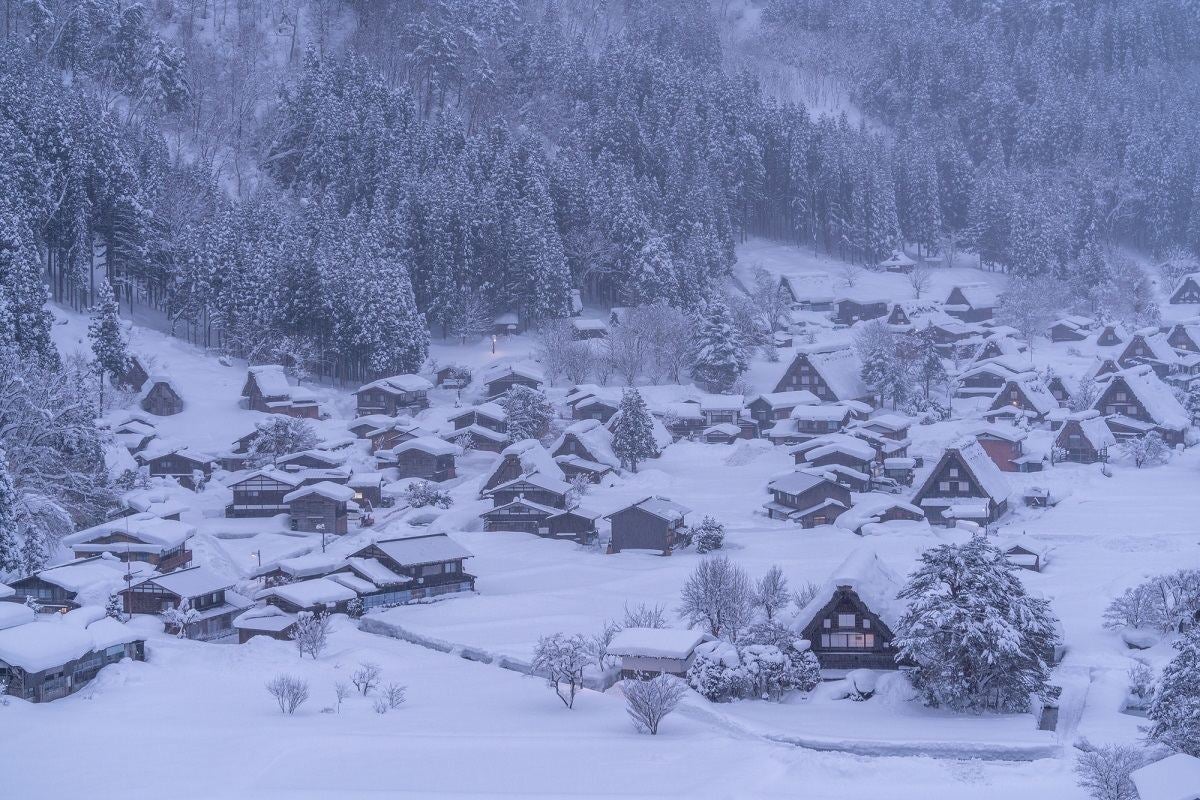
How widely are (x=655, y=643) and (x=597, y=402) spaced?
33559mm

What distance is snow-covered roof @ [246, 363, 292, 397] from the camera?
5678 cm

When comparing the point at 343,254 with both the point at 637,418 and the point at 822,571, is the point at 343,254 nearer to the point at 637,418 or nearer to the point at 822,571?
the point at 637,418

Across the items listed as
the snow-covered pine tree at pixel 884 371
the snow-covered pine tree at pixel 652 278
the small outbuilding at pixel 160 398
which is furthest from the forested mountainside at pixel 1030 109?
the small outbuilding at pixel 160 398

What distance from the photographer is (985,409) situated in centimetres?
6225

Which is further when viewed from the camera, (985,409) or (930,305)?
(930,305)

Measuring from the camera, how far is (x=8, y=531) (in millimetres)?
33531

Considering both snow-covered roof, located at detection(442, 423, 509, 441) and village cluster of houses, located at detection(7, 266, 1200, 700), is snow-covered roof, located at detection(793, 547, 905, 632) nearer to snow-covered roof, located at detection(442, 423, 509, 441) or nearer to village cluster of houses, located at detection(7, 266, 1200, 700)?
village cluster of houses, located at detection(7, 266, 1200, 700)

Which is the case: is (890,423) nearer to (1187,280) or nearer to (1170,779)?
(1170,779)

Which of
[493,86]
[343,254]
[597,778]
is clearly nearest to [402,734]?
[597,778]

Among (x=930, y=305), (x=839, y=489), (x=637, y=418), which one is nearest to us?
(x=839, y=489)

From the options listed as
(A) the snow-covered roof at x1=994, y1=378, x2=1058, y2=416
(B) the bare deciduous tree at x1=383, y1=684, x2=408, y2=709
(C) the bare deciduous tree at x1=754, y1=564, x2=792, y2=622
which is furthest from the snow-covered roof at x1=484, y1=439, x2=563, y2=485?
(A) the snow-covered roof at x1=994, y1=378, x2=1058, y2=416

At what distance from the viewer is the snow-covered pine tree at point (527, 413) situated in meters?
55.0

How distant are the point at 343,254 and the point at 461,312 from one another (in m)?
8.52

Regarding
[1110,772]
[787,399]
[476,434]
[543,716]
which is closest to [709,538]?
[543,716]
